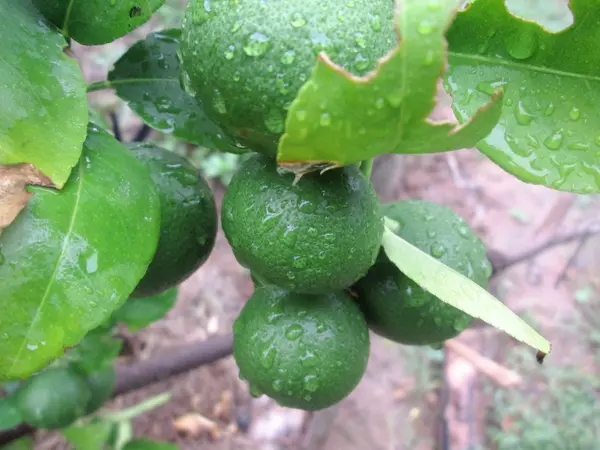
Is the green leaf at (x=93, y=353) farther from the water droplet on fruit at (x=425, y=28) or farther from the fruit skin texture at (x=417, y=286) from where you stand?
the water droplet on fruit at (x=425, y=28)

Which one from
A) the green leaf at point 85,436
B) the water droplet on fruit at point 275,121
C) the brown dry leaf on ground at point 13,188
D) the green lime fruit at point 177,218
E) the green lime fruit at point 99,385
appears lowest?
the green leaf at point 85,436

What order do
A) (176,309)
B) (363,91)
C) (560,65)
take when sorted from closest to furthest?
(363,91)
(560,65)
(176,309)

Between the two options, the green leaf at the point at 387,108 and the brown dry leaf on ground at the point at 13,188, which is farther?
the brown dry leaf on ground at the point at 13,188

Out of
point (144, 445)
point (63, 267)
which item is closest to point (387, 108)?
point (63, 267)

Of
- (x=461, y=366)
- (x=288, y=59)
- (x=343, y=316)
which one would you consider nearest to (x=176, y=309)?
(x=461, y=366)

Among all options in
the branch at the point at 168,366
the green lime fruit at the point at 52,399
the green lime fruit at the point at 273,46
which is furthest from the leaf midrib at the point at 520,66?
the green lime fruit at the point at 52,399

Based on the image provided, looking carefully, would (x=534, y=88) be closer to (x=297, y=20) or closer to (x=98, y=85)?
(x=297, y=20)

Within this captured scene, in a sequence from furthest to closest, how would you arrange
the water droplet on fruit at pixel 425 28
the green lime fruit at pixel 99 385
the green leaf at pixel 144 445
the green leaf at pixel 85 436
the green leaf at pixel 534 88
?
the green leaf at pixel 144 445 < the green leaf at pixel 85 436 < the green lime fruit at pixel 99 385 < the green leaf at pixel 534 88 < the water droplet on fruit at pixel 425 28

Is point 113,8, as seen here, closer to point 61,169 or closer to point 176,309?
point 61,169
